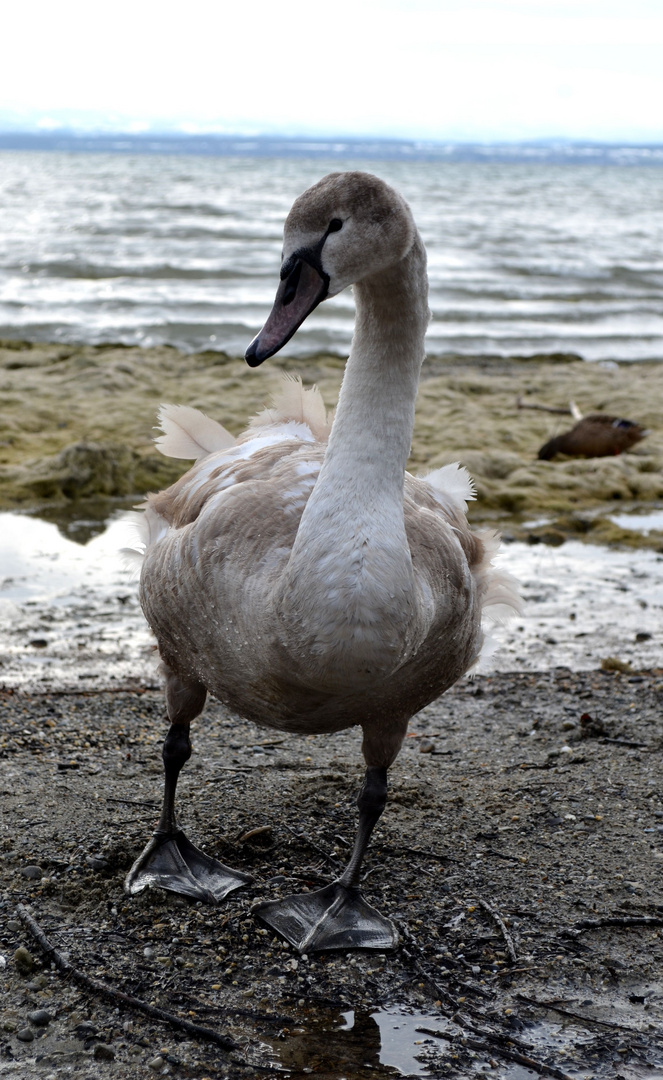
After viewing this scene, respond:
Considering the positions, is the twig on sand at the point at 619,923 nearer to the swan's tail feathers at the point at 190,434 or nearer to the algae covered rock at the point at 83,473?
the swan's tail feathers at the point at 190,434

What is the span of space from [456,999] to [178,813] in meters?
1.51

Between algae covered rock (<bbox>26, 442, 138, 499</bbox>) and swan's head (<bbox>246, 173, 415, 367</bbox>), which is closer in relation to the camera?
swan's head (<bbox>246, 173, 415, 367</bbox>)

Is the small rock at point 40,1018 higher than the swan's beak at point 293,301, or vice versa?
the swan's beak at point 293,301

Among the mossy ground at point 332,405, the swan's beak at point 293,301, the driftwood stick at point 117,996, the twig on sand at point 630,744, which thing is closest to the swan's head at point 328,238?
the swan's beak at point 293,301

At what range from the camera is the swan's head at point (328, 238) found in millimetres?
2807

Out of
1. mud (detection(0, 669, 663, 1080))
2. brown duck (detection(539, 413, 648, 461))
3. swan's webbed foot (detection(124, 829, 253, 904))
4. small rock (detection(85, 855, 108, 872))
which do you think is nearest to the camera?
mud (detection(0, 669, 663, 1080))

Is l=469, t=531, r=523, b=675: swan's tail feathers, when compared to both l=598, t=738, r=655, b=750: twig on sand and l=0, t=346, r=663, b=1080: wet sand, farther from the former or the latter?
l=598, t=738, r=655, b=750: twig on sand

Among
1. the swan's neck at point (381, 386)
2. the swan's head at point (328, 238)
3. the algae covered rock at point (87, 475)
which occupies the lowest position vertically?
the algae covered rock at point (87, 475)

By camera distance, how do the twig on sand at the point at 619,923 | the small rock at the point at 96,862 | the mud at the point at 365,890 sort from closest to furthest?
the mud at the point at 365,890, the twig on sand at the point at 619,923, the small rock at the point at 96,862

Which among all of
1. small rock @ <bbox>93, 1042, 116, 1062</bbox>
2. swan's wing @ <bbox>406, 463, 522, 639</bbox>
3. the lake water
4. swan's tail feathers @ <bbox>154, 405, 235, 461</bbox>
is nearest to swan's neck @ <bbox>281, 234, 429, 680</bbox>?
swan's wing @ <bbox>406, 463, 522, 639</bbox>

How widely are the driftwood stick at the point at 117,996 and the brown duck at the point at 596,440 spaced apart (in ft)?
26.1

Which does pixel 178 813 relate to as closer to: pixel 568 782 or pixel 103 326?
pixel 568 782

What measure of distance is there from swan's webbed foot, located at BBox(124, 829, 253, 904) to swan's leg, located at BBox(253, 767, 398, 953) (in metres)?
0.20

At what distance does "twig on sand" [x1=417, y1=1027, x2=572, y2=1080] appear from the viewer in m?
2.96
